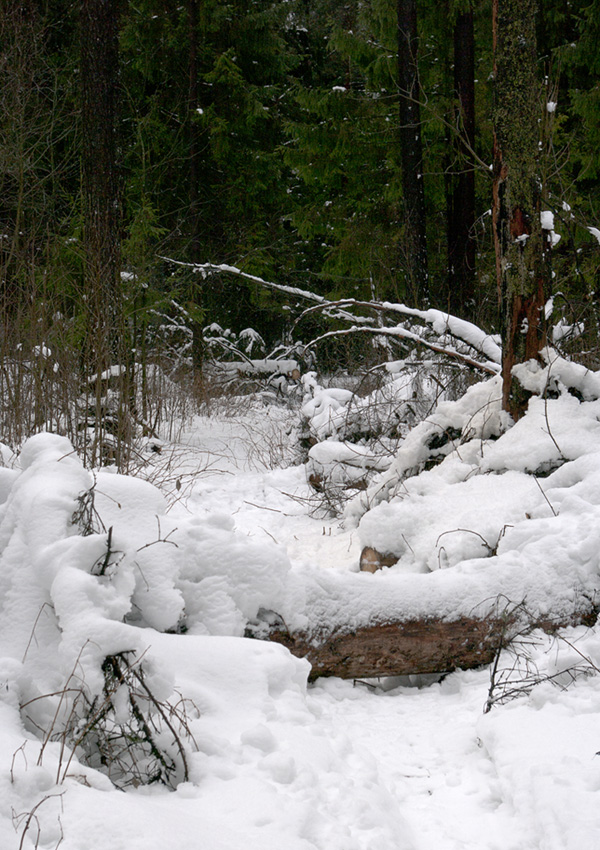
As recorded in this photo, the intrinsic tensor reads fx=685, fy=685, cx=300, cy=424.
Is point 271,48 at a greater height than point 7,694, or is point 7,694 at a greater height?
point 271,48

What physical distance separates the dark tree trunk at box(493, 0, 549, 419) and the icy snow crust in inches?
42.4

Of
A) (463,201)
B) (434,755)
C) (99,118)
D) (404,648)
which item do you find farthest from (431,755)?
(463,201)

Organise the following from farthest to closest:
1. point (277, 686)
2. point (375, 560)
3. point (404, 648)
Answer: point (375, 560) → point (404, 648) → point (277, 686)

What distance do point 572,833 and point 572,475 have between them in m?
2.33

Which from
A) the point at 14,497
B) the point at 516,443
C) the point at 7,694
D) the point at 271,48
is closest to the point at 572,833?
the point at 7,694

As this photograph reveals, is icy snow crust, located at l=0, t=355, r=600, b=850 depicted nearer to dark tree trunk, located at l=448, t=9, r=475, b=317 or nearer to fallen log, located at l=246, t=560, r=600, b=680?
fallen log, located at l=246, t=560, r=600, b=680

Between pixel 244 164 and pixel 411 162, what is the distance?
5.59 meters

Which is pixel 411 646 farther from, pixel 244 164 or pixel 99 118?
pixel 244 164

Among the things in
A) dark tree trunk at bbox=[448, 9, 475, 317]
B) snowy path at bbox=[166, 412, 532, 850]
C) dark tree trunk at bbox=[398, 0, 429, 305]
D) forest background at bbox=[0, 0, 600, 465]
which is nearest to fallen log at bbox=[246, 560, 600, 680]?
snowy path at bbox=[166, 412, 532, 850]

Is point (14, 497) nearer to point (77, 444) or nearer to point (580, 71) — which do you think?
point (77, 444)

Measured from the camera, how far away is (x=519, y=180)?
172 inches

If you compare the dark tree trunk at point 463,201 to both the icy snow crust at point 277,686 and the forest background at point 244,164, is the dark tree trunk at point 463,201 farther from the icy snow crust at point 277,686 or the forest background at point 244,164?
the icy snow crust at point 277,686

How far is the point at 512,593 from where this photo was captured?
2996 mm

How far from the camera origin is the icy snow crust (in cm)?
168
